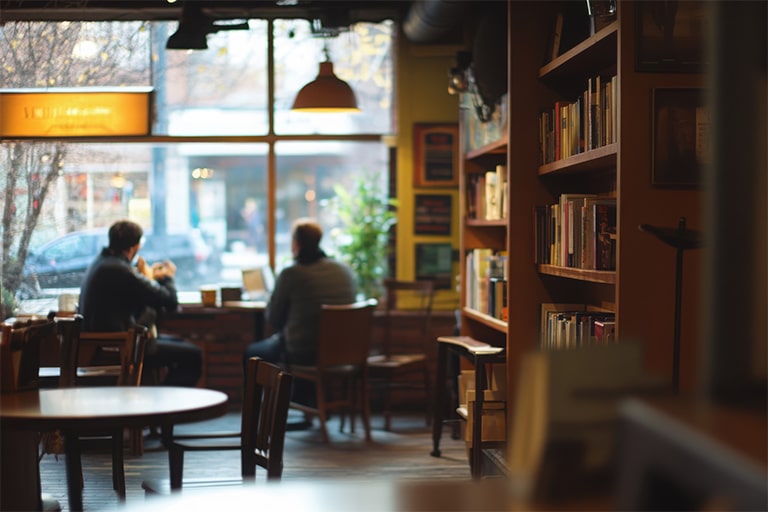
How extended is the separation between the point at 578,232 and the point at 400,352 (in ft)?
11.5

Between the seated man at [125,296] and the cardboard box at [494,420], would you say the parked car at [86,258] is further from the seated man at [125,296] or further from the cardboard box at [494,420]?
the cardboard box at [494,420]

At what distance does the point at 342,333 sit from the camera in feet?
21.1

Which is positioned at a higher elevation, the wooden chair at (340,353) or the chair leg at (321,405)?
the wooden chair at (340,353)

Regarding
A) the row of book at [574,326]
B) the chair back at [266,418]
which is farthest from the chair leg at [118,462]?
the row of book at [574,326]

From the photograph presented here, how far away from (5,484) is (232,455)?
9.86ft

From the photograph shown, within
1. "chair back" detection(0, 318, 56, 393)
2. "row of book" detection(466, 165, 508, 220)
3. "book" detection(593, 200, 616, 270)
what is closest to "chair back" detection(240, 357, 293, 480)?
"chair back" detection(0, 318, 56, 393)

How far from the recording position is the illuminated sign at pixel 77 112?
741cm

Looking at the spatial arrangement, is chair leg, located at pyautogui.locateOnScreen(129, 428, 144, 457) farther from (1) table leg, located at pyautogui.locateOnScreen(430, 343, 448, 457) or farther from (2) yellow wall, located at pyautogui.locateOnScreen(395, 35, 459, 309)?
(2) yellow wall, located at pyautogui.locateOnScreen(395, 35, 459, 309)

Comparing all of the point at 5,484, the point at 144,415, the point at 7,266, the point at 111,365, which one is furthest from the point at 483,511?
the point at 7,266

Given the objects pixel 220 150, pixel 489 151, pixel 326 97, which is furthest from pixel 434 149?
pixel 489 151

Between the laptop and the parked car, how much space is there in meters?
0.48

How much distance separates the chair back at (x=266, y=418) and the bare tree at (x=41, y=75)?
9.79ft

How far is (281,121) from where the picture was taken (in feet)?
26.1

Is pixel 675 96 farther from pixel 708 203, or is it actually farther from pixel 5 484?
pixel 5 484
